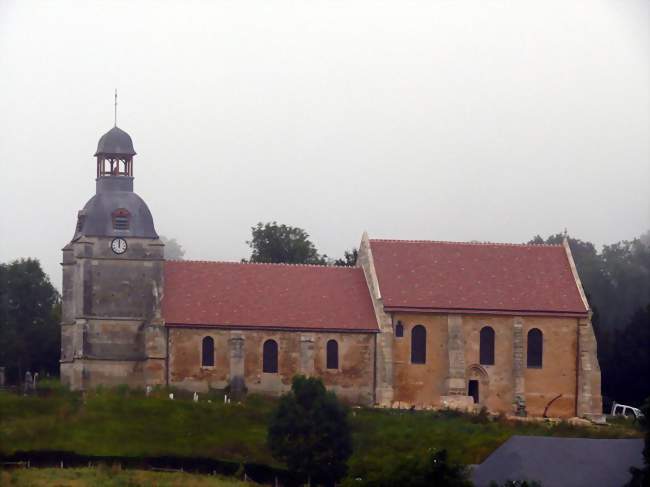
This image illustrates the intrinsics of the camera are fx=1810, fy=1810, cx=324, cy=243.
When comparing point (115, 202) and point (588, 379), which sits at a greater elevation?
point (115, 202)

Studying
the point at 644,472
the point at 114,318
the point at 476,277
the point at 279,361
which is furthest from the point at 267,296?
the point at 644,472

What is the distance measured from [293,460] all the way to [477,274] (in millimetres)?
19444

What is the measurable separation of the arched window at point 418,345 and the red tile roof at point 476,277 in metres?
1.10

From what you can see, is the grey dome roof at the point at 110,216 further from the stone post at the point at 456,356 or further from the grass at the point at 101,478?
the grass at the point at 101,478

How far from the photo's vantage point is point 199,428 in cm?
7488

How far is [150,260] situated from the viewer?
83.2 meters

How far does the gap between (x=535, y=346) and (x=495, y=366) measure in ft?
7.07

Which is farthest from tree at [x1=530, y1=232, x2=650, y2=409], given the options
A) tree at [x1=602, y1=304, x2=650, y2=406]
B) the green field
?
the green field

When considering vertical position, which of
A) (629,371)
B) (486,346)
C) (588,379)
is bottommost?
(588,379)

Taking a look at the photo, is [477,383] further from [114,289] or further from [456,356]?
[114,289]

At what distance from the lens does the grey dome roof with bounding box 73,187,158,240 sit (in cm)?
8288

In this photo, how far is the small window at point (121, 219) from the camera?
83000 millimetres

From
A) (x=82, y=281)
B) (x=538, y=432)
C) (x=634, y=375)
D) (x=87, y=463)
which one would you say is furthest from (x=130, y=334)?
(x=634, y=375)

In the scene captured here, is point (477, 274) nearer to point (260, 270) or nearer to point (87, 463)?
point (260, 270)
